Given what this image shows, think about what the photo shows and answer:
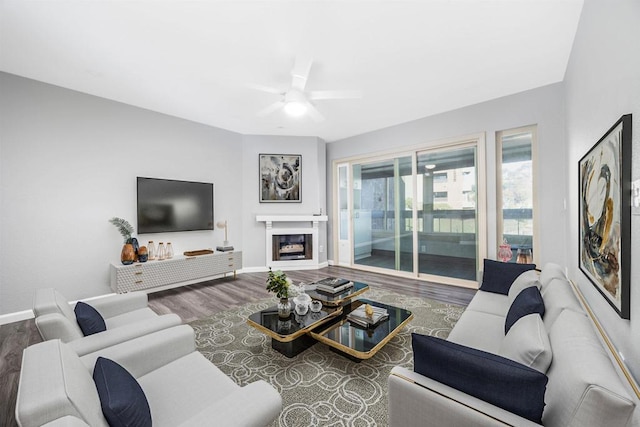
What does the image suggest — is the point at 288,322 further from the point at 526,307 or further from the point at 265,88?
the point at 265,88

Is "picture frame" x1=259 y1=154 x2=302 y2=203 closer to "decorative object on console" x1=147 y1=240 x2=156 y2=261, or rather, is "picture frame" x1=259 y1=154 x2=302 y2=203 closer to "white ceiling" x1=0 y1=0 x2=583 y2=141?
"white ceiling" x1=0 y1=0 x2=583 y2=141

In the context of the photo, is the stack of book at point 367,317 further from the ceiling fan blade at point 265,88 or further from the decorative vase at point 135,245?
the decorative vase at point 135,245

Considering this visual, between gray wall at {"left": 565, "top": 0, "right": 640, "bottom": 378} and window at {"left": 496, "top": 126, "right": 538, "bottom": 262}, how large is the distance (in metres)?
1.49

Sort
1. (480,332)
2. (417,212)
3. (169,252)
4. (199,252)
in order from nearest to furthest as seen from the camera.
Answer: (480,332)
(169,252)
(199,252)
(417,212)

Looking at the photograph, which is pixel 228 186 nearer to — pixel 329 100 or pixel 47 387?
pixel 329 100

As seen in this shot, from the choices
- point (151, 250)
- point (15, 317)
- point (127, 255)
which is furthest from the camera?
point (151, 250)

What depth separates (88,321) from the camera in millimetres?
1718

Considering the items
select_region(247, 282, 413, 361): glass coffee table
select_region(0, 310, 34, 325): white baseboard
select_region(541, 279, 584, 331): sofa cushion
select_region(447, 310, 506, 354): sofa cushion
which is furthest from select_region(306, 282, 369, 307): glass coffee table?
select_region(0, 310, 34, 325): white baseboard

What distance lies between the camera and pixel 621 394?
30.8 inches

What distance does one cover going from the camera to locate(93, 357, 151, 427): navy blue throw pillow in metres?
0.91

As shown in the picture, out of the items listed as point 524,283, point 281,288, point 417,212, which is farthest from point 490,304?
point 417,212

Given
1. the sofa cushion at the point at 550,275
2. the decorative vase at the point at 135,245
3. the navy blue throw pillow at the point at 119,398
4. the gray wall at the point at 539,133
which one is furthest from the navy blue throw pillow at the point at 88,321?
the gray wall at the point at 539,133

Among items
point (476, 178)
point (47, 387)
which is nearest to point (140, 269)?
point (47, 387)

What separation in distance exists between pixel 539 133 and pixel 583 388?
3.93m
